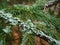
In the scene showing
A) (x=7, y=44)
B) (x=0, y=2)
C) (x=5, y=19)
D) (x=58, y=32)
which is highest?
(x=5, y=19)

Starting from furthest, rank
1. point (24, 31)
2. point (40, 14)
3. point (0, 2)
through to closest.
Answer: point (0, 2) < point (40, 14) < point (24, 31)

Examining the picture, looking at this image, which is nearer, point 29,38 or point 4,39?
point 29,38

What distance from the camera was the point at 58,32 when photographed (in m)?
1.20

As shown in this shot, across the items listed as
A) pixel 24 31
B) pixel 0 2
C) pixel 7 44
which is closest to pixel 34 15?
pixel 24 31

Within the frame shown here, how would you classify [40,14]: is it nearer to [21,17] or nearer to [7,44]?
[21,17]

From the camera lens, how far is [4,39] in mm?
1227

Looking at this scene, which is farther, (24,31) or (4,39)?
(4,39)

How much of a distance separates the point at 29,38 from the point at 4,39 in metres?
0.18

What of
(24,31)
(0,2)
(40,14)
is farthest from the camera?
(0,2)

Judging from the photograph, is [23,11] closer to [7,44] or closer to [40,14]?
[40,14]

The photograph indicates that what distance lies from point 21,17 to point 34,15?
3.3 inches

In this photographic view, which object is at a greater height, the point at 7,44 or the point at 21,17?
the point at 21,17

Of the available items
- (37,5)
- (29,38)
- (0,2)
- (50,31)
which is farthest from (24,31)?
(0,2)

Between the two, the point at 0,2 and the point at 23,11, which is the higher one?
the point at 23,11
